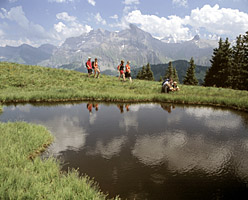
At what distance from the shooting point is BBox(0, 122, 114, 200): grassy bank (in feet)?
12.1

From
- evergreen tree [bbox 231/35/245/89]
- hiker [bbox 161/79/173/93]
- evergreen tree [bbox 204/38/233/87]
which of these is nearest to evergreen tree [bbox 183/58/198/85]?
evergreen tree [bbox 204/38/233/87]

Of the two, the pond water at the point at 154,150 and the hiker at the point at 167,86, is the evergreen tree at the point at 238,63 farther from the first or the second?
the pond water at the point at 154,150

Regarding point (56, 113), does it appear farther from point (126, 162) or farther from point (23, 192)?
point (23, 192)

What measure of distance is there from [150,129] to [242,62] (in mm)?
46212

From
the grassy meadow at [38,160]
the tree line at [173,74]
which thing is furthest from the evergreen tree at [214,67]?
the grassy meadow at [38,160]

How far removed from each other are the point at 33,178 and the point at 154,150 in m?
4.34

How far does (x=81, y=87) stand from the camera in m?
22.1

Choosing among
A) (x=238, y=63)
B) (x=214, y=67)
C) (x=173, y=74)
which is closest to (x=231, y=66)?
(x=238, y=63)

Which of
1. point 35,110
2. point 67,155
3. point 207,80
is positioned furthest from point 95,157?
point 207,80

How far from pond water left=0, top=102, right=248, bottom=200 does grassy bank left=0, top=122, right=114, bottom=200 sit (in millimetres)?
754

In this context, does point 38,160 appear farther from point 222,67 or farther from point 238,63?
point 222,67

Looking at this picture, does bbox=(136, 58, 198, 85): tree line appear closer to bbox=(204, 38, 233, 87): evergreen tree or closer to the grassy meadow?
bbox=(204, 38, 233, 87): evergreen tree

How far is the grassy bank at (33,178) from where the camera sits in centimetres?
370

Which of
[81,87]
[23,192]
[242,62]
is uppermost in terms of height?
[242,62]
